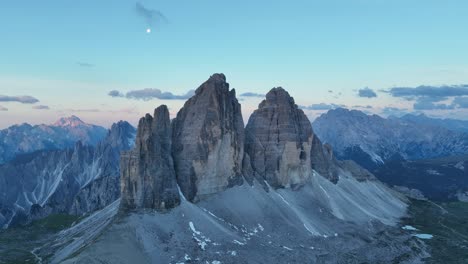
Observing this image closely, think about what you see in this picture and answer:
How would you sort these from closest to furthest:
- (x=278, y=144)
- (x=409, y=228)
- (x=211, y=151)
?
(x=211, y=151)
(x=278, y=144)
(x=409, y=228)

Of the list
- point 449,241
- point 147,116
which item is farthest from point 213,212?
point 449,241

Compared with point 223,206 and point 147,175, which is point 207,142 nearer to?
point 223,206

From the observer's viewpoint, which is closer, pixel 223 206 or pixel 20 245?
pixel 223 206

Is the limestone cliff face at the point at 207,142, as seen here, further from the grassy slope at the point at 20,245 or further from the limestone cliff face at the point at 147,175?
the grassy slope at the point at 20,245

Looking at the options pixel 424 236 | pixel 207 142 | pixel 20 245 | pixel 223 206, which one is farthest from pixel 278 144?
pixel 20 245

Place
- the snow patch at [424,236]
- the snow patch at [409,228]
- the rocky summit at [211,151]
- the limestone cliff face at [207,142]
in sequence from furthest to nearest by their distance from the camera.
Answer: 1. the snow patch at [409,228]
2. the snow patch at [424,236]
3. the limestone cliff face at [207,142]
4. the rocky summit at [211,151]

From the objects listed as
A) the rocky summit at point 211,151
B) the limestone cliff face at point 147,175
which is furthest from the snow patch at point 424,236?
the limestone cliff face at point 147,175
